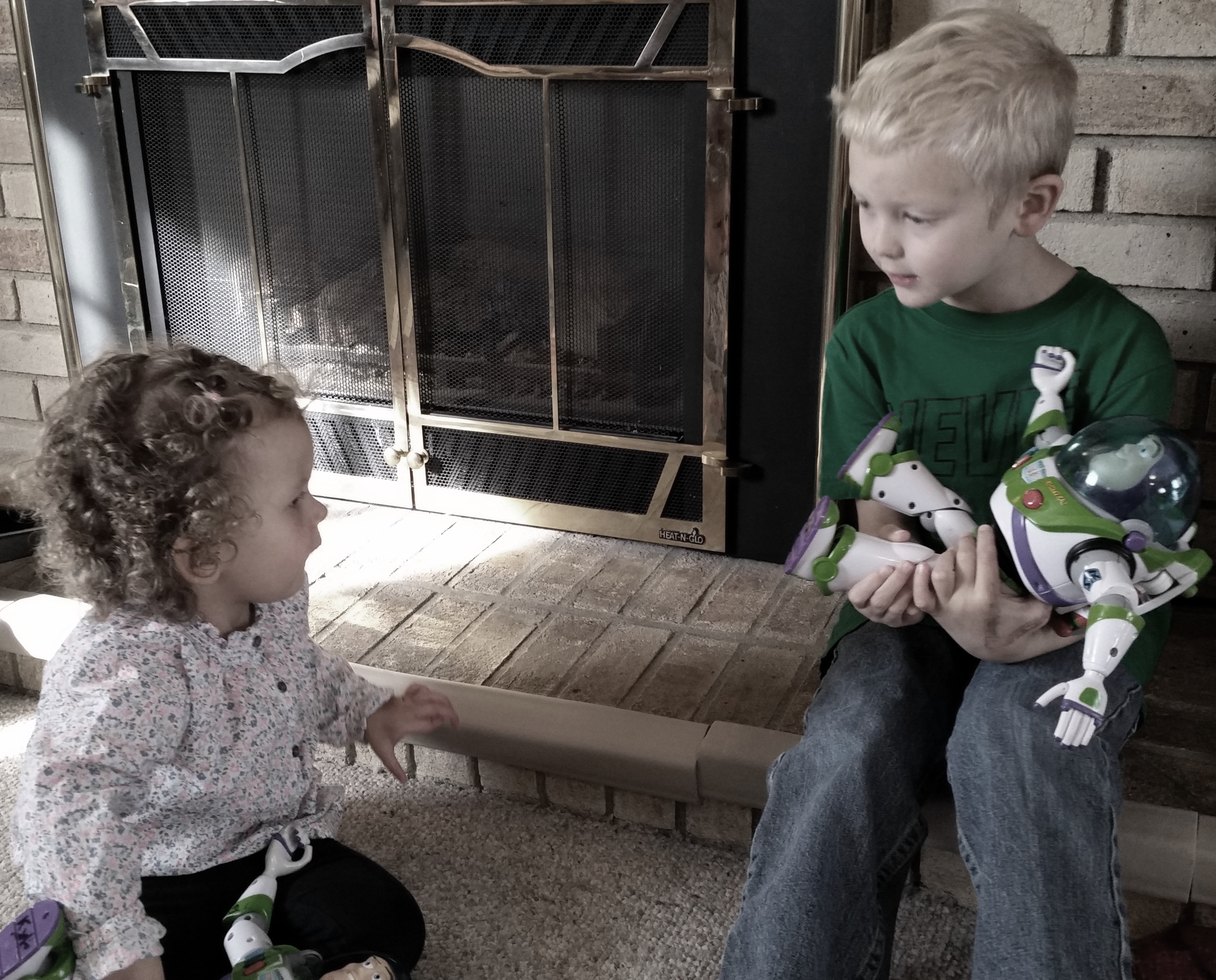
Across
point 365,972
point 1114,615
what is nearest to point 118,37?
point 365,972

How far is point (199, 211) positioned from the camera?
217 centimetres

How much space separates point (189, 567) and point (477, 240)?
997mm

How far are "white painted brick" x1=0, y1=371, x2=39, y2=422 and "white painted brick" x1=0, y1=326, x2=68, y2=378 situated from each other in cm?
2

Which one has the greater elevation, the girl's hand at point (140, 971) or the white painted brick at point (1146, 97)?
the white painted brick at point (1146, 97)

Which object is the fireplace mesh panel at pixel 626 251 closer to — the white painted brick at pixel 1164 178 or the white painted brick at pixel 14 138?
the white painted brick at pixel 1164 178

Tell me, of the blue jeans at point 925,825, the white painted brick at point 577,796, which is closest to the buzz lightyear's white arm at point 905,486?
the blue jeans at point 925,825

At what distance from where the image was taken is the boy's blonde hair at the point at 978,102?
41.6 inches

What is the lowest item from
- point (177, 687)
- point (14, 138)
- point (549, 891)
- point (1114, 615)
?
point (549, 891)

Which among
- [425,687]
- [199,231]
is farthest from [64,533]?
[199,231]

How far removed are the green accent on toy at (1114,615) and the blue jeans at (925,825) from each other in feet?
0.36

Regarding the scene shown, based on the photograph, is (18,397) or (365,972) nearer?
(365,972)

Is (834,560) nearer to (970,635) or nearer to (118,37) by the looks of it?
(970,635)

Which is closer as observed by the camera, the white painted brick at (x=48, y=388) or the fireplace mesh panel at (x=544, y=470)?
the fireplace mesh panel at (x=544, y=470)

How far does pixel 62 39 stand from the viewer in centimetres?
215
